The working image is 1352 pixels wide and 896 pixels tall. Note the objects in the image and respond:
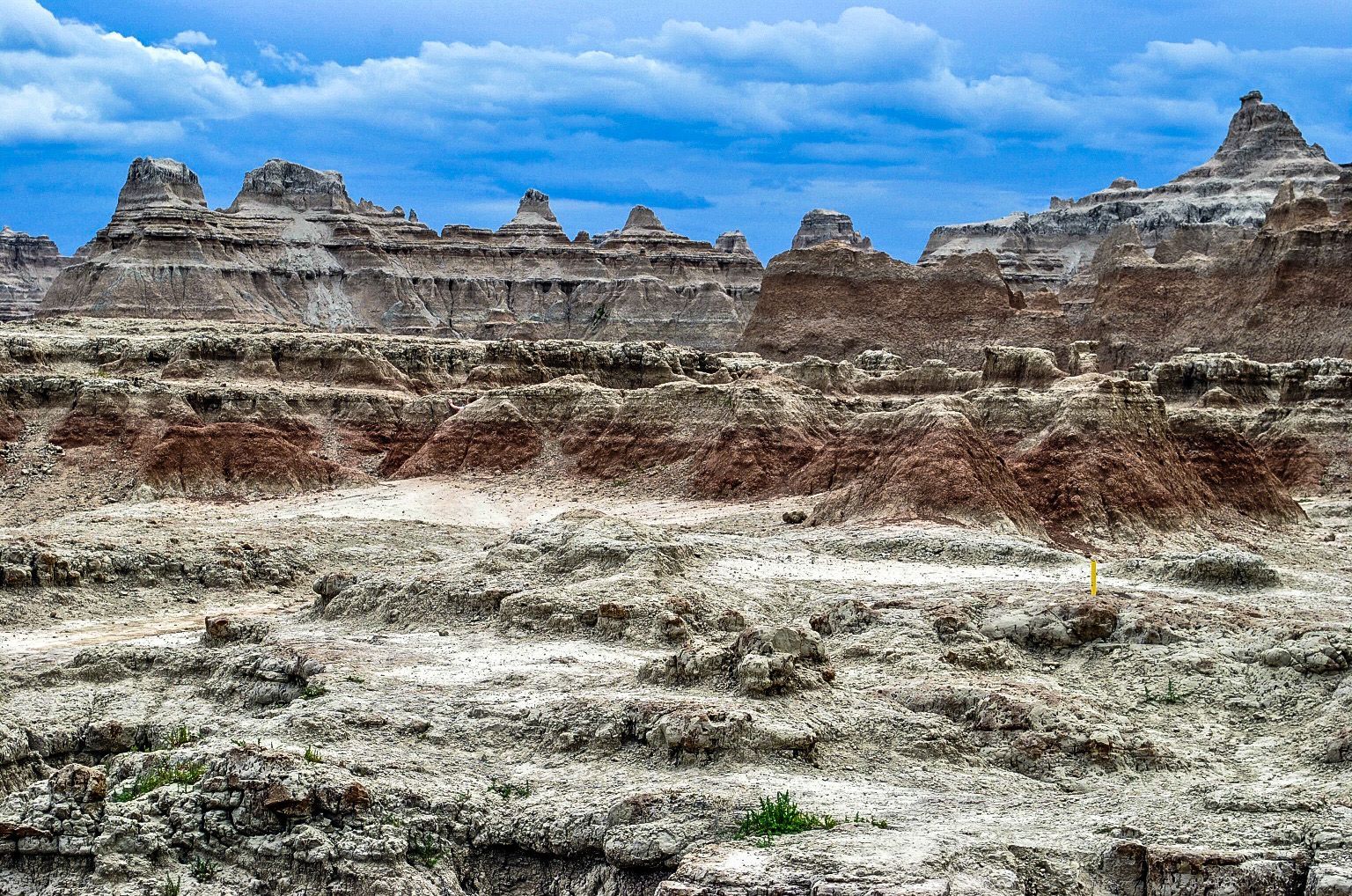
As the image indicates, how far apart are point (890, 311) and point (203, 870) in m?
76.7

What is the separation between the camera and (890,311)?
291ft

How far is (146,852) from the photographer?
49.7ft

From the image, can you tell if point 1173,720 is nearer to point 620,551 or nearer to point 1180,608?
point 1180,608

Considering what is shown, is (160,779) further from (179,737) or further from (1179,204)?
(1179,204)

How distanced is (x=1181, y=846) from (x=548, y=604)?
1205 centimetres

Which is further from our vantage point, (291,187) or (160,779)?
(291,187)

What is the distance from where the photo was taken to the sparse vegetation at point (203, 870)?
15.0m

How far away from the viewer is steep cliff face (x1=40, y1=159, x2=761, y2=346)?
11875cm

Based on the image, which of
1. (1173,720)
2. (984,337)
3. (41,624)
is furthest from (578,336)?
(1173,720)

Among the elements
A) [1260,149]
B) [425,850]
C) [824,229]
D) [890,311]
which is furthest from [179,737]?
[824,229]

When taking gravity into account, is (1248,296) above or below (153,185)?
below

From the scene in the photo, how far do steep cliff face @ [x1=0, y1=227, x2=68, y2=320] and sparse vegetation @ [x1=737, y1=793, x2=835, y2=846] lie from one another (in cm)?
17152

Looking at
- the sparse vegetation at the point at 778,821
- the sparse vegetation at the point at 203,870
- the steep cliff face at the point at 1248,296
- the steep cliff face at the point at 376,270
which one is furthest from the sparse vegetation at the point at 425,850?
the steep cliff face at the point at 376,270

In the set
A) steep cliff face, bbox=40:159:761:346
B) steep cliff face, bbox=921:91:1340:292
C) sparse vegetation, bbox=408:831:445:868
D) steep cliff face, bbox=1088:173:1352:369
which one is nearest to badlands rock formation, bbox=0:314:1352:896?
sparse vegetation, bbox=408:831:445:868
